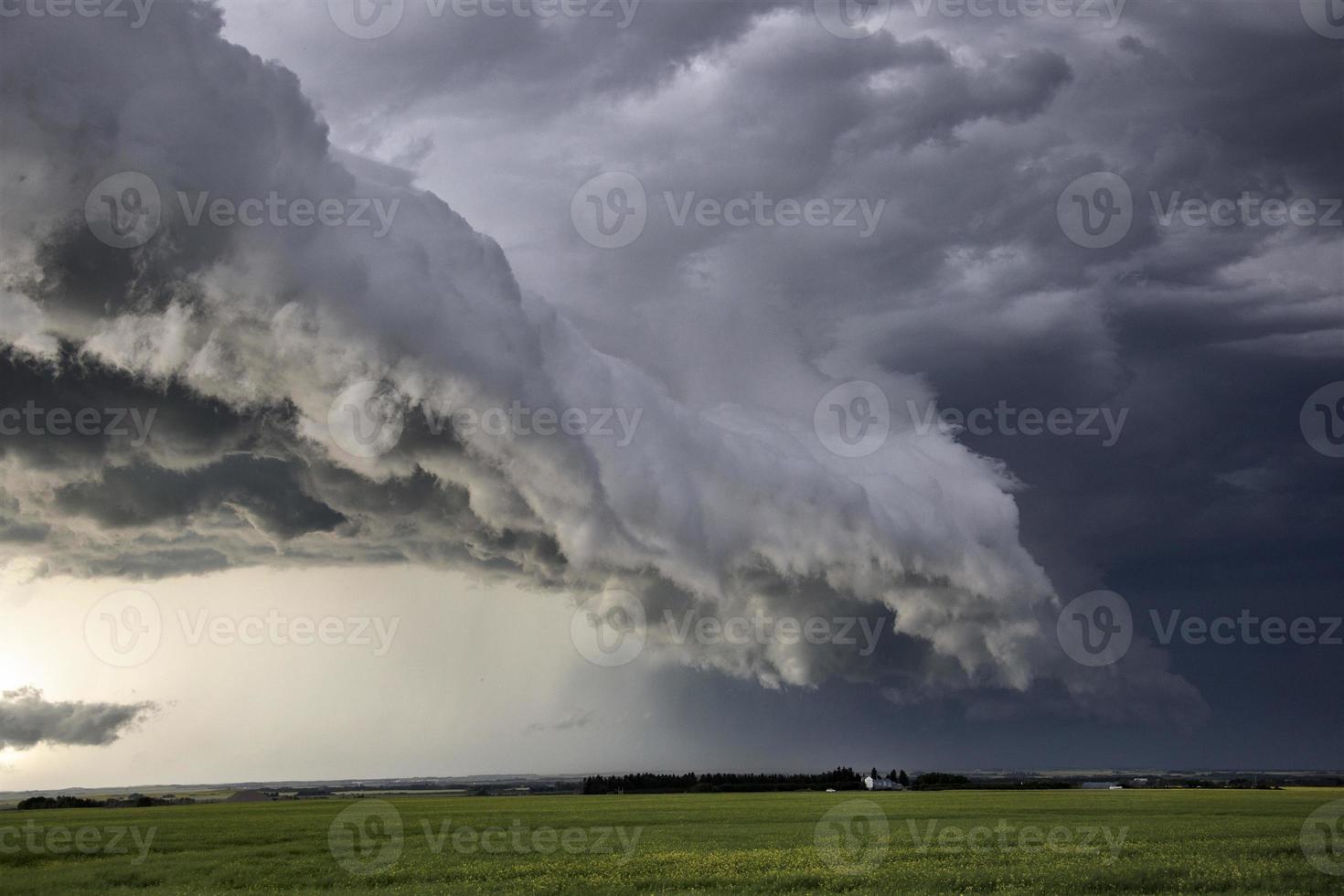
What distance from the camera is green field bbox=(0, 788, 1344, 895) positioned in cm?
3594

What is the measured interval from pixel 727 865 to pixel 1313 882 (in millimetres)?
21182

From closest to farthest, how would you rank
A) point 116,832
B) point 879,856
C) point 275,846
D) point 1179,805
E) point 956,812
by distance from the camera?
1. point 879,856
2. point 275,846
3. point 116,832
4. point 956,812
5. point 1179,805

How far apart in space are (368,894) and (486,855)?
12341 millimetres

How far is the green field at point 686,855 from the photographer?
35.9 metres

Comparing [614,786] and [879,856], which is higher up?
[879,856]

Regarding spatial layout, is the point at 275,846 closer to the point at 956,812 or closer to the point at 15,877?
the point at 15,877

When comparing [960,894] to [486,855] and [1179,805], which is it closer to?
[486,855]

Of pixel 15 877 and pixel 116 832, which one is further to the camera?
pixel 116 832

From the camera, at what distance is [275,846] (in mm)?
52219

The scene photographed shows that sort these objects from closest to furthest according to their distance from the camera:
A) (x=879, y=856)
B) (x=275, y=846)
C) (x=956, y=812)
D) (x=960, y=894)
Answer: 1. (x=960, y=894)
2. (x=879, y=856)
3. (x=275, y=846)
4. (x=956, y=812)

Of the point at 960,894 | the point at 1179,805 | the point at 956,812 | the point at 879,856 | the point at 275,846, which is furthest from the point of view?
the point at 1179,805

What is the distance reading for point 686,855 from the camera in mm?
44906

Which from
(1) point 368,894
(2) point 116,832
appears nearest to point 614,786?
(2) point 116,832

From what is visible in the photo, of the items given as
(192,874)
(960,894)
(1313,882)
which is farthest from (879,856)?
(192,874)
